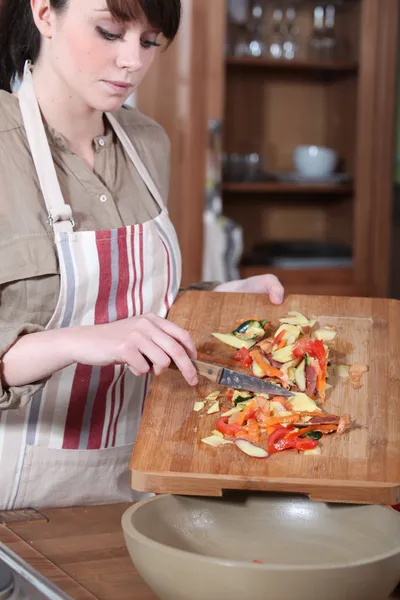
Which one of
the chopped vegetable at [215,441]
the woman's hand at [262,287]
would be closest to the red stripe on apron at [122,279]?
the woman's hand at [262,287]

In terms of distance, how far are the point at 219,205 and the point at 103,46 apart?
7.60ft

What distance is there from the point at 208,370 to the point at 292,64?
282cm

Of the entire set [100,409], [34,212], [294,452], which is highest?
[34,212]

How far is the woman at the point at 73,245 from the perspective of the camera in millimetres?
1520

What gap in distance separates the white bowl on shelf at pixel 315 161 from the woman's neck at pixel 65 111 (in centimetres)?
238

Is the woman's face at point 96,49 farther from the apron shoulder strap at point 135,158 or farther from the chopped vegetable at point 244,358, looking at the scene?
the chopped vegetable at point 244,358

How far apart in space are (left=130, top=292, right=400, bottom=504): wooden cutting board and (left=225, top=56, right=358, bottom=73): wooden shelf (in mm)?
2397

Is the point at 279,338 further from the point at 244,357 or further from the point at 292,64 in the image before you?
the point at 292,64

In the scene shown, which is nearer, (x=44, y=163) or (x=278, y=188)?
(x=44, y=163)

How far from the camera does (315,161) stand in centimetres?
404

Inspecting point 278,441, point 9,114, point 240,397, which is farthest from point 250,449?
point 9,114

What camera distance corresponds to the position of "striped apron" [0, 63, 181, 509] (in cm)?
160

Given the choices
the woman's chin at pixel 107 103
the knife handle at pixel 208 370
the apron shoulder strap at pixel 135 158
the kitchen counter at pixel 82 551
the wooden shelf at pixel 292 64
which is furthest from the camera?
the wooden shelf at pixel 292 64

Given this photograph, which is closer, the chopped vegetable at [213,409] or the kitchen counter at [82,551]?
the kitchen counter at [82,551]
